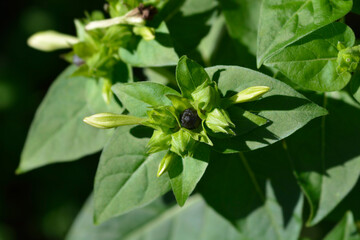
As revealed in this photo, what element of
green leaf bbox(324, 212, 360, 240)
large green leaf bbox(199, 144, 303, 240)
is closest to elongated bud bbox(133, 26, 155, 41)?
large green leaf bbox(199, 144, 303, 240)

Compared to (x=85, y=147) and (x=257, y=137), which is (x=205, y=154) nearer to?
(x=257, y=137)

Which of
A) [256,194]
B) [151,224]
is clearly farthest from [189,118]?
[151,224]

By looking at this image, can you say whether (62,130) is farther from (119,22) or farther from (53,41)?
(119,22)

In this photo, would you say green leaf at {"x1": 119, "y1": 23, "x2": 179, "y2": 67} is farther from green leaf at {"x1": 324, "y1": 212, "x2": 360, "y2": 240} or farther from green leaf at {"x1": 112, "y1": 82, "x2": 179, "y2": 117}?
green leaf at {"x1": 324, "y1": 212, "x2": 360, "y2": 240}

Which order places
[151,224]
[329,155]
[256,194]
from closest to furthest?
[329,155] < [256,194] < [151,224]

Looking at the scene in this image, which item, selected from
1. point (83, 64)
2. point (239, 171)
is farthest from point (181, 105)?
point (239, 171)
